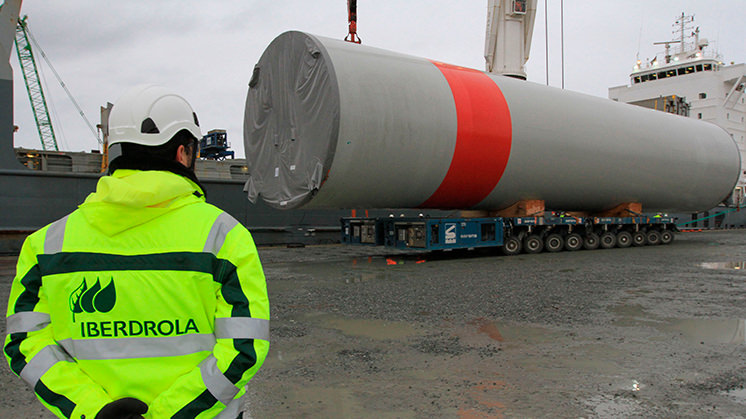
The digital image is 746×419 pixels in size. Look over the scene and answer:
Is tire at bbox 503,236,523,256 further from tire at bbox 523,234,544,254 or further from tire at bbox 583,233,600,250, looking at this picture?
tire at bbox 583,233,600,250

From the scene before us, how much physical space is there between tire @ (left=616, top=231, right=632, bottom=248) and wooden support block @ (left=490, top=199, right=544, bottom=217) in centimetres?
366

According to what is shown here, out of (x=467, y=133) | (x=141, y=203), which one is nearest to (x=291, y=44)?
(x=467, y=133)

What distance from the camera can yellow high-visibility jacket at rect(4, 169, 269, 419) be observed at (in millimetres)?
1478

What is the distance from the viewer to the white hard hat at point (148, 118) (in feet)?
5.37

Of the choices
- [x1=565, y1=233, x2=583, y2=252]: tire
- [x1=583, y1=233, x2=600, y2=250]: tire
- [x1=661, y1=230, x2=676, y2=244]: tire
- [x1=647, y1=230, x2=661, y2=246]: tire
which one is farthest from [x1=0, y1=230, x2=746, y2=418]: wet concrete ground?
[x1=661, y1=230, x2=676, y2=244]: tire

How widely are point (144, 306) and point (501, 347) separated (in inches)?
152

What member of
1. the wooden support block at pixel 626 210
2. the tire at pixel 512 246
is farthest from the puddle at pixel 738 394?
the wooden support block at pixel 626 210

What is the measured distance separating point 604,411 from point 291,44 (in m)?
8.47

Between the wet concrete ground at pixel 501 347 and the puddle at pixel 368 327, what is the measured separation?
20 mm

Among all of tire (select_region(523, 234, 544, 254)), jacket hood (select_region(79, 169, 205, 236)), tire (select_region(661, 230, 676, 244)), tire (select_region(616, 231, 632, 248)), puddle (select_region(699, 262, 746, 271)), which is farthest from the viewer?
tire (select_region(661, 230, 676, 244))

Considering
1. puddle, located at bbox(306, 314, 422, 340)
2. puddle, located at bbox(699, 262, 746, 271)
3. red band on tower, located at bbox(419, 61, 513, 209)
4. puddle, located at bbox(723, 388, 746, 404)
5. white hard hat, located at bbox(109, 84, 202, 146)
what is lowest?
puddle, located at bbox(723, 388, 746, 404)

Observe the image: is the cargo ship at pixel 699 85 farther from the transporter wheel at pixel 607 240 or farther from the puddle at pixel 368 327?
the puddle at pixel 368 327

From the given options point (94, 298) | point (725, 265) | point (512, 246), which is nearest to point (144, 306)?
point (94, 298)

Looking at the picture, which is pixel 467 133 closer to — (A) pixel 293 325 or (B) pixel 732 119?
(A) pixel 293 325
